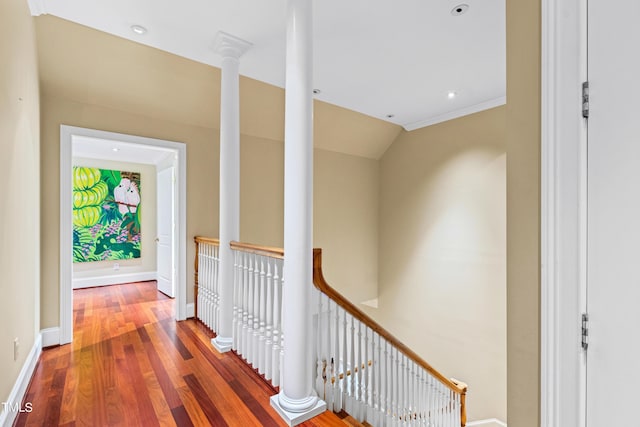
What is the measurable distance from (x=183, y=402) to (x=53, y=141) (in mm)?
2665

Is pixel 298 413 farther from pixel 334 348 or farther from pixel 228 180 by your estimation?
pixel 228 180

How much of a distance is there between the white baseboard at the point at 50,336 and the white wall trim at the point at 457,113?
5.30 meters

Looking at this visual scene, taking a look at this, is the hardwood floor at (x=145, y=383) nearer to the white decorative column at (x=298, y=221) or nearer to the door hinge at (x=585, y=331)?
the white decorative column at (x=298, y=221)

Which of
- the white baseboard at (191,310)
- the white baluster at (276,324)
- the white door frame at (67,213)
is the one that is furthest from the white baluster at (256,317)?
the white door frame at (67,213)

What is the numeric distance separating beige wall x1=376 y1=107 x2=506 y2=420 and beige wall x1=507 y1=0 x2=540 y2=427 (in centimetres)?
354

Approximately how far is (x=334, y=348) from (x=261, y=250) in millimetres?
857

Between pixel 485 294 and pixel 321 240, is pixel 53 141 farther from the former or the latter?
pixel 485 294

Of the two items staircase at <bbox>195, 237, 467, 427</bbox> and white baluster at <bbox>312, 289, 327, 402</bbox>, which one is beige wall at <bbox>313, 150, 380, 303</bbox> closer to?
staircase at <bbox>195, 237, 467, 427</bbox>

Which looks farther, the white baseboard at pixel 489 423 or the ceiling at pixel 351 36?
the white baseboard at pixel 489 423

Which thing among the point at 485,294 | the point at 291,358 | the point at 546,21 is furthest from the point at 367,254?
the point at 546,21

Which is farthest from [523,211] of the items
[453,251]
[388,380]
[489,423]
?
[489,423]

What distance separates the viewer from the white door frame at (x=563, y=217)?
2.58 feet

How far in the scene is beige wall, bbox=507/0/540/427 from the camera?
2.82 feet

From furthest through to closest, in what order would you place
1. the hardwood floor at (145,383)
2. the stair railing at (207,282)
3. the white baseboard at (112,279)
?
the white baseboard at (112,279) → the stair railing at (207,282) → the hardwood floor at (145,383)
